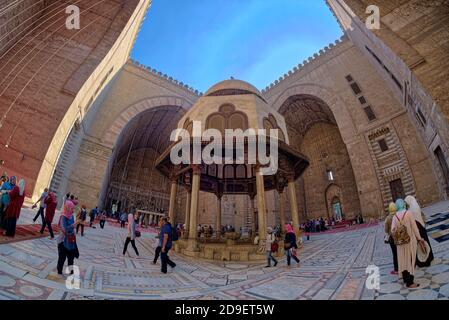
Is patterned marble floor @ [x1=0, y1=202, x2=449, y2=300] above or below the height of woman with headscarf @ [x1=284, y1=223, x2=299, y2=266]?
below

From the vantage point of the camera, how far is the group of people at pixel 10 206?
459 centimetres

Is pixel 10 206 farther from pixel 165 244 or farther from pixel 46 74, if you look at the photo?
pixel 46 74

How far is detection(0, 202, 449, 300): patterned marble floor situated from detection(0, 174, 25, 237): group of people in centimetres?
49

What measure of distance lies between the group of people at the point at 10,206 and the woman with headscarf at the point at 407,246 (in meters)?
6.91

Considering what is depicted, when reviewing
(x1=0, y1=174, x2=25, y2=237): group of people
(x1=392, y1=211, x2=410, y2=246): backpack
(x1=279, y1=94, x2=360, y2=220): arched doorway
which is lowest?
(x1=392, y1=211, x2=410, y2=246): backpack

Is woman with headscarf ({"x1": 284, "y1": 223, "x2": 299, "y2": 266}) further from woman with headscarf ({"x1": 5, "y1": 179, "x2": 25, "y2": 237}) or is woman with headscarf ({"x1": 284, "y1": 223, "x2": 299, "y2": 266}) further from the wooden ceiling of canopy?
woman with headscarf ({"x1": 5, "y1": 179, "x2": 25, "y2": 237})

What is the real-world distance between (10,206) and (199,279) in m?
4.22

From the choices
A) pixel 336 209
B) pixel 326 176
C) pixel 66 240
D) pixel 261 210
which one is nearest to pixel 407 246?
pixel 261 210

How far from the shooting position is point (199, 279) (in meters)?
4.18

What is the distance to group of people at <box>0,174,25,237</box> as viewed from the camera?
15.1 ft

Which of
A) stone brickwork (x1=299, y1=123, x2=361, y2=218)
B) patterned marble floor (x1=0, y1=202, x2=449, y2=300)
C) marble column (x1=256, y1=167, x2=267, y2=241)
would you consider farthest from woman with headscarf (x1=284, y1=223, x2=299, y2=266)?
stone brickwork (x1=299, y1=123, x2=361, y2=218)

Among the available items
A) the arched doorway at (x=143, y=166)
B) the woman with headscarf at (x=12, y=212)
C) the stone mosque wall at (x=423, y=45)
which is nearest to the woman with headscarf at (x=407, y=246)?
the woman with headscarf at (x=12, y=212)

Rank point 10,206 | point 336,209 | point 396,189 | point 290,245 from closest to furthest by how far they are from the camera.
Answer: point 10,206 → point 290,245 → point 396,189 → point 336,209

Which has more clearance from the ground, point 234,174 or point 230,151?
point 230,151
